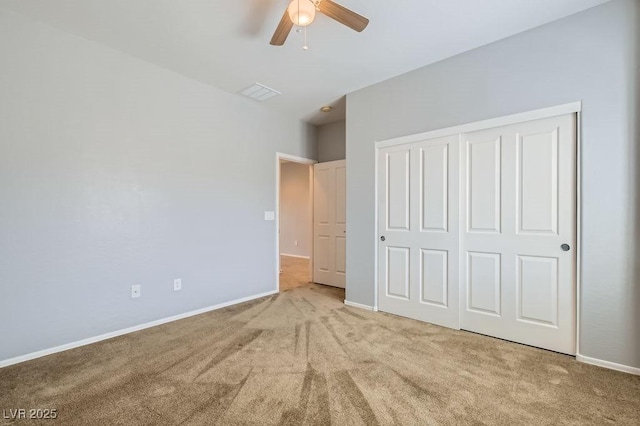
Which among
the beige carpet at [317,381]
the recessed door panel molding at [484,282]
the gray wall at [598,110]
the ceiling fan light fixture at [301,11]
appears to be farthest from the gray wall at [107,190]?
the gray wall at [598,110]

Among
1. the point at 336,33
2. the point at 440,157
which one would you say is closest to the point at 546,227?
the point at 440,157

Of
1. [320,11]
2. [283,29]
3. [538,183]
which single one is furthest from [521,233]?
[283,29]

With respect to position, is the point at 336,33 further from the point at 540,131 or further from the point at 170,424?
the point at 170,424

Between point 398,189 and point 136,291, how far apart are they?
2973 mm

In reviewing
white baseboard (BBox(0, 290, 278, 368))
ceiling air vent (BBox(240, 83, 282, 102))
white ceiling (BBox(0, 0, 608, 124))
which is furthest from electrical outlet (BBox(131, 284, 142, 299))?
ceiling air vent (BBox(240, 83, 282, 102))

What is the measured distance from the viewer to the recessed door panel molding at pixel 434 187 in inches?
117

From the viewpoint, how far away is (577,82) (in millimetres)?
2287

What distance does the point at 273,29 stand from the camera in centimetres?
248

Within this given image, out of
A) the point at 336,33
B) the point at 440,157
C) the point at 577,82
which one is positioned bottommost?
the point at 440,157

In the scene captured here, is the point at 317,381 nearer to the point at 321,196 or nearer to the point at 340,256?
the point at 340,256

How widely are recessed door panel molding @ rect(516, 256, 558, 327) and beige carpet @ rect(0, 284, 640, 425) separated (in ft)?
0.94

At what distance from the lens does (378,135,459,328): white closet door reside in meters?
2.95

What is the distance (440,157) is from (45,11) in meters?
3.62

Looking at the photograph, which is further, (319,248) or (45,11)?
(319,248)
